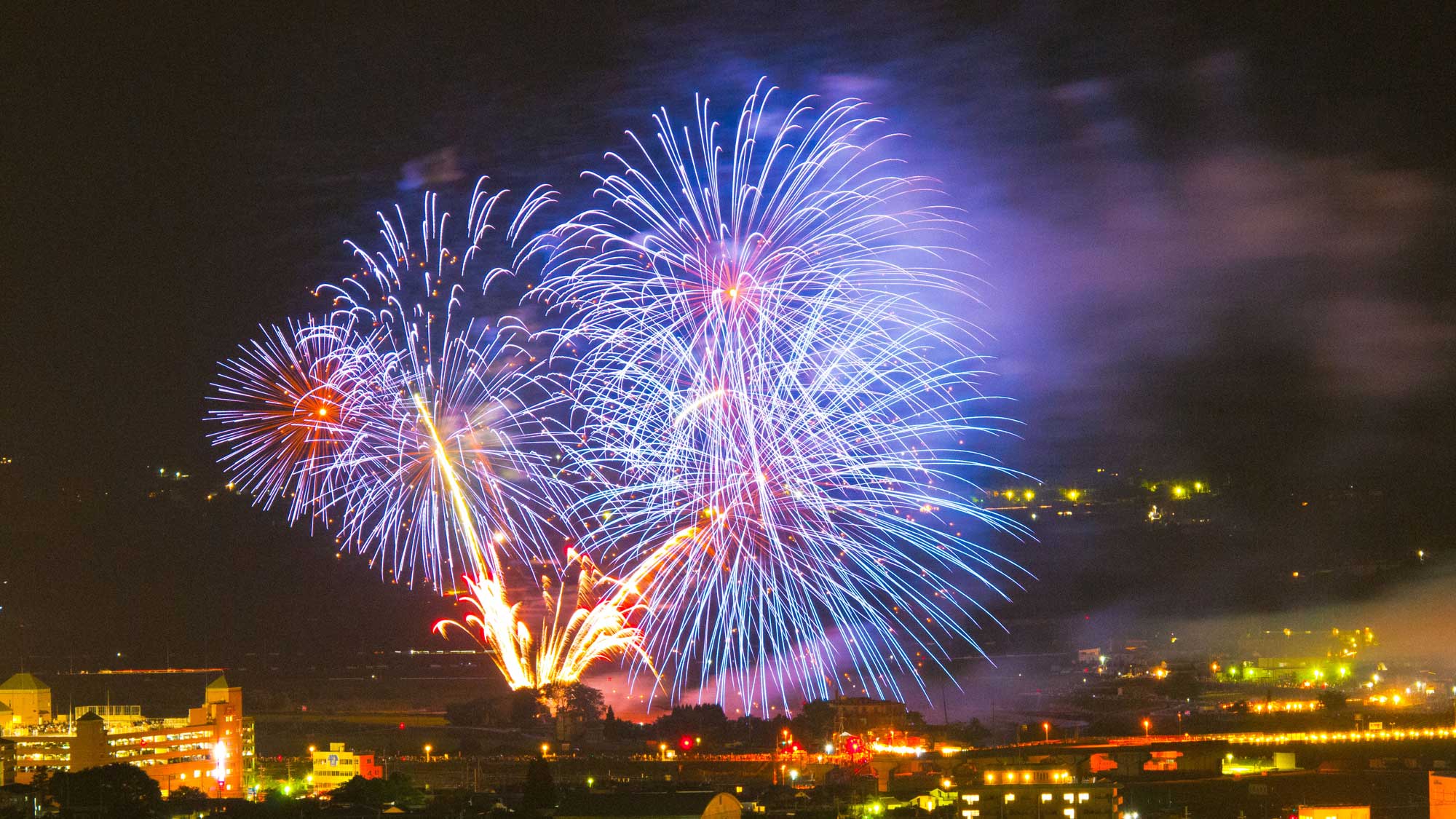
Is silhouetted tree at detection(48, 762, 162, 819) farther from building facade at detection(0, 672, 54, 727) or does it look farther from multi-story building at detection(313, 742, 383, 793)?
building facade at detection(0, 672, 54, 727)

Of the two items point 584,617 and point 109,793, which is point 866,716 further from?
point 109,793

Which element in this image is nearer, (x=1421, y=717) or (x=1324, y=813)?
(x=1324, y=813)

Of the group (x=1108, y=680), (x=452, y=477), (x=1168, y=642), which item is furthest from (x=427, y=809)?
(x=1168, y=642)

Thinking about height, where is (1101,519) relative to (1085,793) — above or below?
above

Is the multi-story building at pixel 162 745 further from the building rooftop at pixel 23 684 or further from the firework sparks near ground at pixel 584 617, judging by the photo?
the firework sparks near ground at pixel 584 617

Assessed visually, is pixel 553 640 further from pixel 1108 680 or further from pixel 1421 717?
pixel 1108 680
